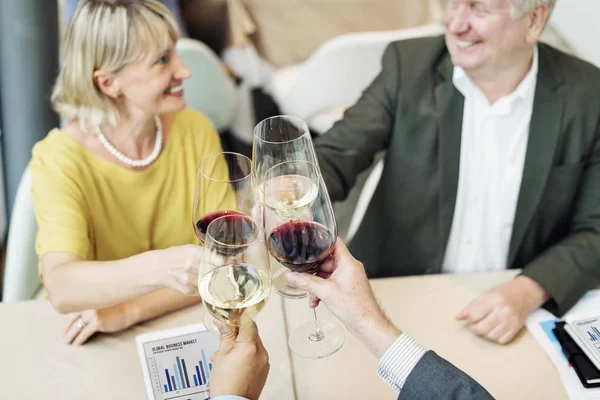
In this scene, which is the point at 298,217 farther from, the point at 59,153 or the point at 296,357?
the point at 59,153

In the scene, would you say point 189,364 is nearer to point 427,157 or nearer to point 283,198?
point 283,198

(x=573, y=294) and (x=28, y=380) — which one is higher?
(x=573, y=294)

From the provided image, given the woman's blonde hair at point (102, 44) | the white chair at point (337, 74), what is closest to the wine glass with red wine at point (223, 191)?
the woman's blonde hair at point (102, 44)

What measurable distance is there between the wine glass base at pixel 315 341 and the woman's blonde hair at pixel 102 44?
73 centimetres

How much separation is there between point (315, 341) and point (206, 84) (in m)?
1.61

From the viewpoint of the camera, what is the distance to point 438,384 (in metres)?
1.21

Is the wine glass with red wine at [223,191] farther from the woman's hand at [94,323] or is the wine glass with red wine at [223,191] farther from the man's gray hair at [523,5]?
the man's gray hair at [523,5]

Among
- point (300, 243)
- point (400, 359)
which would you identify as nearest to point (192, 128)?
point (300, 243)

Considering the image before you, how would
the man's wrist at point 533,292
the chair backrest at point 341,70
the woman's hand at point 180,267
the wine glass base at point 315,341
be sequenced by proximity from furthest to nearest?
the chair backrest at point 341,70
the man's wrist at point 533,292
the wine glass base at point 315,341
the woman's hand at point 180,267

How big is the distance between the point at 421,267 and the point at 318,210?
3.15 feet

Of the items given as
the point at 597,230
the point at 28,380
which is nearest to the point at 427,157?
the point at 597,230

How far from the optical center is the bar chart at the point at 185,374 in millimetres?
1376

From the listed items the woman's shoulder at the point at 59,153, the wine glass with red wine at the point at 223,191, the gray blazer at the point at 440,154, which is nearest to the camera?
the wine glass with red wine at the point at 223,191

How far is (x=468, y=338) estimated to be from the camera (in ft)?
4.99
